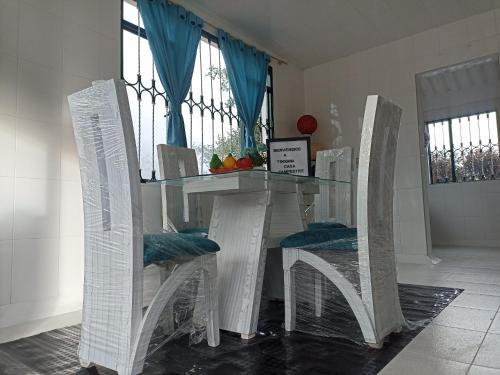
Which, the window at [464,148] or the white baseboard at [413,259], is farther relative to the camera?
the window at [464,148]

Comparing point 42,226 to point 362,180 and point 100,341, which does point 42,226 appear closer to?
point 100,341

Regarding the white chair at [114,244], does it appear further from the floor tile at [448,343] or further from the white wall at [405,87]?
the white wall at [405,87]

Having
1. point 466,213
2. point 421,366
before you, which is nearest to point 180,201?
point 421,366

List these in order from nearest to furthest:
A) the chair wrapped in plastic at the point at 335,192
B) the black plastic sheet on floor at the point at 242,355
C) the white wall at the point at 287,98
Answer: the black plastic sheet on floor at the point at 242,355
the chair wrapped in plastic at the point at 335,192
the white wall at the point at 287,98

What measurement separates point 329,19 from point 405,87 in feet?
4.13

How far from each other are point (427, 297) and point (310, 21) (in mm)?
3055

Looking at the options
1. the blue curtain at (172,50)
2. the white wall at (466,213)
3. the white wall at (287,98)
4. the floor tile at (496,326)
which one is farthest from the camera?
the white wall at (466,213)

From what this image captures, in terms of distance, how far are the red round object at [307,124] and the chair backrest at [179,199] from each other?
2506 mm

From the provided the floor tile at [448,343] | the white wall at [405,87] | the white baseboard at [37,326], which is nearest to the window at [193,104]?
the white wall at [405,87]

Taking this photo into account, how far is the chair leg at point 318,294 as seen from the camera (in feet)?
6.04

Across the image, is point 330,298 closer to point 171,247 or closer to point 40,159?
point 171,247

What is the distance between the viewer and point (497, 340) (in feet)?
5.20

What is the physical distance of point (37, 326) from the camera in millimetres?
2109

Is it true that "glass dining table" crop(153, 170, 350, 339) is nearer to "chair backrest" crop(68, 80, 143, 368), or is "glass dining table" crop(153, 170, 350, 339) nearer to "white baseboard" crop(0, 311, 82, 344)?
"chair backrest" crop(68, 80, 143, 368)
